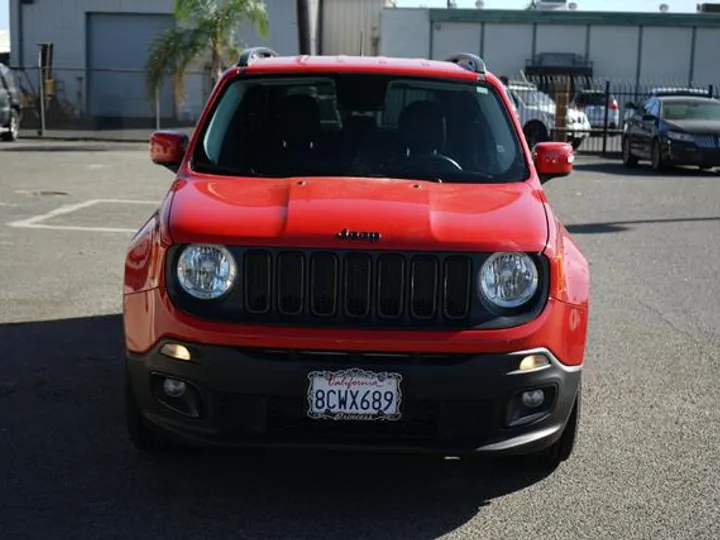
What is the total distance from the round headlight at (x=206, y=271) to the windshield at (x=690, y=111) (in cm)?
1953

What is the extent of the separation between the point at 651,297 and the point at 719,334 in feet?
4.40

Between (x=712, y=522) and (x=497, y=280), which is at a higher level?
(x=497, y=280)

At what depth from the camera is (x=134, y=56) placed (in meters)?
40.2

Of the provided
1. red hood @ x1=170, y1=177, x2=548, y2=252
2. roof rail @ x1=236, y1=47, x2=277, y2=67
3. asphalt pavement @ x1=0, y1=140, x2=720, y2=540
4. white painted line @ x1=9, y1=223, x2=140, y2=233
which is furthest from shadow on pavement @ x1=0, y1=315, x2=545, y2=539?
white painted line @ x1=9, y1=223, x2=140, y2=233

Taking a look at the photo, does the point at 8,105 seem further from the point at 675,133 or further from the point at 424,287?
the point at 424,287

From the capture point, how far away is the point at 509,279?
4.48 m

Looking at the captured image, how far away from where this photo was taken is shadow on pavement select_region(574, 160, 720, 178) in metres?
22.3

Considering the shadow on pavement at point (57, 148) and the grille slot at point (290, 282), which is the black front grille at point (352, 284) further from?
the shadow on pavement at point (57, 148)

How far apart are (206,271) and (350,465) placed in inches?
48.5

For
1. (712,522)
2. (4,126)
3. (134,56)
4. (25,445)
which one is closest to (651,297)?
(712,522)

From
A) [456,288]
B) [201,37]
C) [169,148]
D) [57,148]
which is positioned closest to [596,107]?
[201,37]

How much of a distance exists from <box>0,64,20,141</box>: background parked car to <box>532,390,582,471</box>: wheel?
2358 cm

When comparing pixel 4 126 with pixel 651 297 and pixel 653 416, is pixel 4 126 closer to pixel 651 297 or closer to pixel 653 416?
pixel 651 297

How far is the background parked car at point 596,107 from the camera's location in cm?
3250
